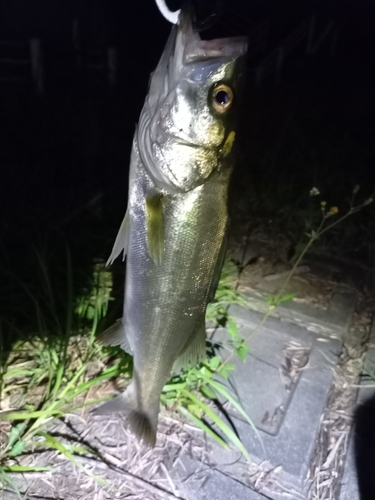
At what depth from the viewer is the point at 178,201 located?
156 cm

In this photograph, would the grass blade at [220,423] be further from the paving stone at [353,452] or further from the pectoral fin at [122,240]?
the pectoral fin at [122,240]

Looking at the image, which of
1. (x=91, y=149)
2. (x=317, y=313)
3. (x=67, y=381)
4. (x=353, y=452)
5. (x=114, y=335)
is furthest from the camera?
(x=91, y=149)

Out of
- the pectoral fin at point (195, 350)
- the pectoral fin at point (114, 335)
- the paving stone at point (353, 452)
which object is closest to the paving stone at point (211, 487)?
the paving stone at point (353, 452)

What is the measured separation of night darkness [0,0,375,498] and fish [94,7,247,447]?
0.72m

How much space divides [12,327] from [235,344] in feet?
4.19

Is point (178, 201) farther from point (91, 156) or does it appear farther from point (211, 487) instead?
point (91, 156)

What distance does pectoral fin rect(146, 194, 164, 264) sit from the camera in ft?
5.04

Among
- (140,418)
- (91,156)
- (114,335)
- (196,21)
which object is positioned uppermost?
(196,21)

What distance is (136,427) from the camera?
6.39 feet

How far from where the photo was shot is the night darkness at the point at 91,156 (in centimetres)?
303

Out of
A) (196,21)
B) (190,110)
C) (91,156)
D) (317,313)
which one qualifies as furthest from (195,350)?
(91,156)

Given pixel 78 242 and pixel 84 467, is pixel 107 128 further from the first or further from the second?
pixel 84 467

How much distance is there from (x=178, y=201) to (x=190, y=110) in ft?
1.00

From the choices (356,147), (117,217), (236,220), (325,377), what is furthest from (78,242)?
(356,147)
